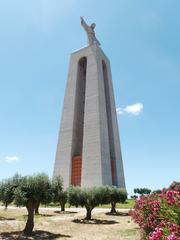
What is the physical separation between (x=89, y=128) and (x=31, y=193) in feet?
99.8

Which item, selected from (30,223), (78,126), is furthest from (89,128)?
(30,223)

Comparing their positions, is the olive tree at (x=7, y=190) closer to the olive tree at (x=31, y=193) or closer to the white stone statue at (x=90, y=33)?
the olive tree at (x=31, y=193)

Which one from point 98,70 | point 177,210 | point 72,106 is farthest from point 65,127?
point 177,210

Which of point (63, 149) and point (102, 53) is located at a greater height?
point (102, 53)

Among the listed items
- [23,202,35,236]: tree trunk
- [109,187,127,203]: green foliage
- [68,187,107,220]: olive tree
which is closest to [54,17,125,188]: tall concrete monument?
[109,187,127,203]: green foliage

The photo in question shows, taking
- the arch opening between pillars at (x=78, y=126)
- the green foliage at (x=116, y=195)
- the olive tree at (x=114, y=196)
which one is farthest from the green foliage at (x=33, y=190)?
the arch opening between pillars at (x=78, y=126)

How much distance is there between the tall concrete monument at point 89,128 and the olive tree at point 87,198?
16092 millimetres

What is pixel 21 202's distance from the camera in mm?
12352

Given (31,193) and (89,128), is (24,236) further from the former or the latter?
(89,128)

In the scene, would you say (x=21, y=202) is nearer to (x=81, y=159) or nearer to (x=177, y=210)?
(x=177, y=210)

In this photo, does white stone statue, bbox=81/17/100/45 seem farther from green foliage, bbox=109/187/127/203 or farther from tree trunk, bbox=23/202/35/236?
tree trunk, bbox=23/202/35/236

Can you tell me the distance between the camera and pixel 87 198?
20.3 meters

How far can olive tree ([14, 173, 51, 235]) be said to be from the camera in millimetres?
12391

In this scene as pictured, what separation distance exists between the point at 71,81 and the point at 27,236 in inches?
1574
